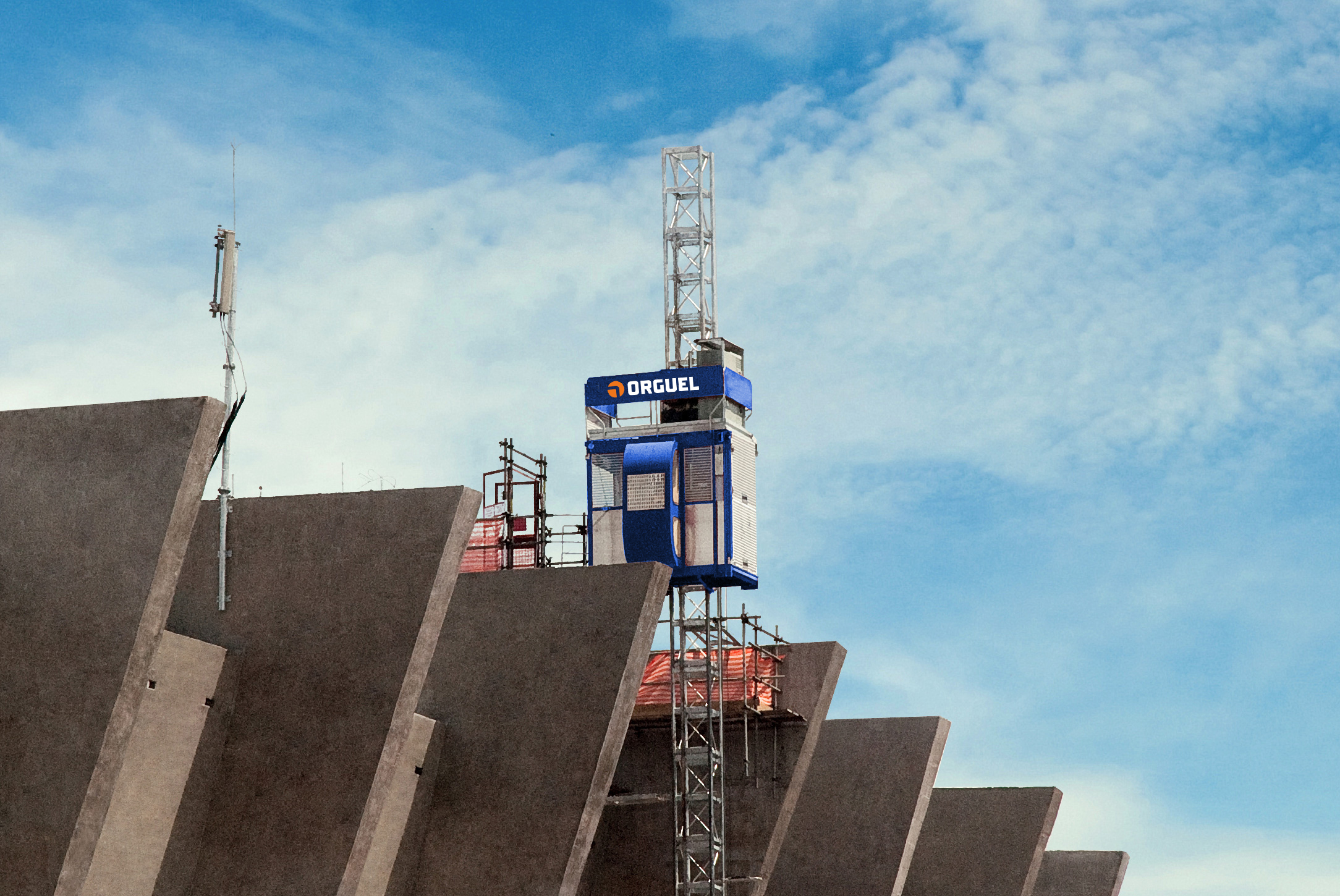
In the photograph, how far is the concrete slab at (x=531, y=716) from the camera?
92.9ft

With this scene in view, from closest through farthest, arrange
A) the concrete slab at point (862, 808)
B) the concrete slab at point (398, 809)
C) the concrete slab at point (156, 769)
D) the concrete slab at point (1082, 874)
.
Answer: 1. the concrete slab at point (156, 769)
2. the concrete slab at point (398, 809)
3. the concrete slab at point (862, 808)
4. the concrete slab at point (1082, 874)

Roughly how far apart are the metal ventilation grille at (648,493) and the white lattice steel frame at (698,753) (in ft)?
6.18

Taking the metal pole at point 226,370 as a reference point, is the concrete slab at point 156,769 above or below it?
below

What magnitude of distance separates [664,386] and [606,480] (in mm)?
2263

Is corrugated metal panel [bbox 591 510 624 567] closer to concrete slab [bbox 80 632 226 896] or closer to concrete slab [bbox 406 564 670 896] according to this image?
concrete slab [bbox 406 564 670 896]

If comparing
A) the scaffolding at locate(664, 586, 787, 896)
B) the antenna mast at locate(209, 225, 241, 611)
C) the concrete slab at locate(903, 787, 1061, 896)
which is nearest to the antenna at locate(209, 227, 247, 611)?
the antenna mast at locate(209, 225, 241, 611)

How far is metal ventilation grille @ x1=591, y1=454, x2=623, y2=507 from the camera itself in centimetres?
3734

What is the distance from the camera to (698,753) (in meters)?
35.5

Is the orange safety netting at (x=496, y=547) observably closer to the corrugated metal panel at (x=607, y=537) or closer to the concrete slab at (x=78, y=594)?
the corrugated metal panel at (x=607, y=537)

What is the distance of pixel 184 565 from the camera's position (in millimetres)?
25531

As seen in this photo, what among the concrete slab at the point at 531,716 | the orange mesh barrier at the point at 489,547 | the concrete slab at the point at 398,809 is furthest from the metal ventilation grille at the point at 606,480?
the concrete slab at the point at 398,809

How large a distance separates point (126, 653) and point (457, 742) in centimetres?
1002

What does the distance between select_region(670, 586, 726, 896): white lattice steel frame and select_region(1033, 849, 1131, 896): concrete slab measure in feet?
74.7

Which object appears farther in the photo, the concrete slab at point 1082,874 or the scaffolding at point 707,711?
the concrete slab at point 1082,874
